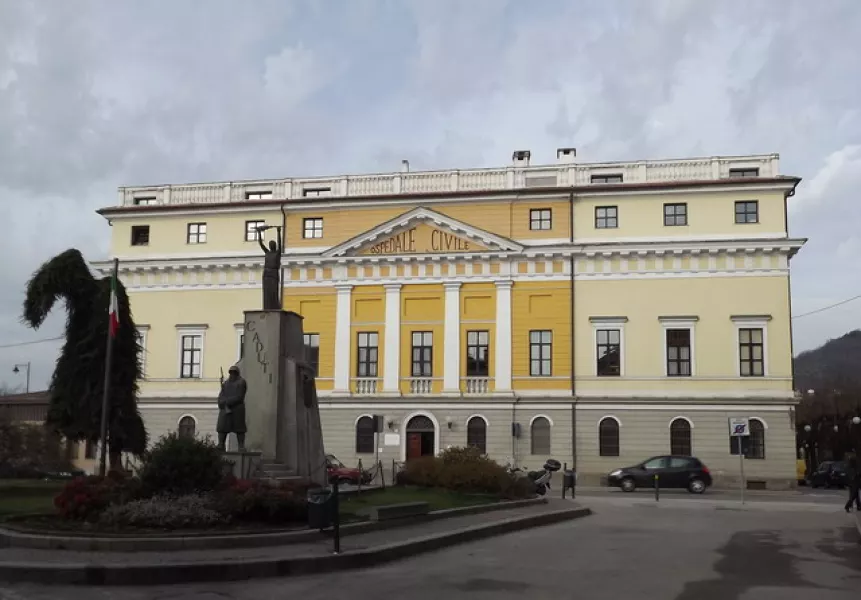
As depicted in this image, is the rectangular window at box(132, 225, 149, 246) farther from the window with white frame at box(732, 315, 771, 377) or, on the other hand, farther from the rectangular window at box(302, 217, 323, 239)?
the window with white frame at box(732, 315, 771, 377)

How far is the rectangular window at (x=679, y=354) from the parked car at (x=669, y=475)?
6946 mm

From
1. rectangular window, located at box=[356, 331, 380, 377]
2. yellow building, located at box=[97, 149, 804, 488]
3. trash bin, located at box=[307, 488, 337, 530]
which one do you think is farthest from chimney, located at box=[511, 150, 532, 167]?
trash bin, located at box=[307, 488, 337, 530]

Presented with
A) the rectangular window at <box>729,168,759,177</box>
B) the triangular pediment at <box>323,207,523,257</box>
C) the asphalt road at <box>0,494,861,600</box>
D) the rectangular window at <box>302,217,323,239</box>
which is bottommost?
the asphalt road at <box>0,494,861,600</box>

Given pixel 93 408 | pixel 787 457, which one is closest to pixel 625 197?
pixel 787 457

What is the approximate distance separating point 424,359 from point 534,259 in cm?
754

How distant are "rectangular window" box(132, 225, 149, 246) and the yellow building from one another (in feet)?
5.16

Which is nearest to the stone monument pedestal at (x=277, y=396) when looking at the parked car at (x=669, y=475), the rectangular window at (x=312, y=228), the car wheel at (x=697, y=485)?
the parked car at (x=669, y=475)

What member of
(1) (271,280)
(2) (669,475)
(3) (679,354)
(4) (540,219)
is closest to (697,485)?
(2) (669,475)

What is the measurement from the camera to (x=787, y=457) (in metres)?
43.4

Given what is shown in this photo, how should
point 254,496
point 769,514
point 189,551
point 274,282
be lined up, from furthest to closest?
point 769,514, point 274,282, point 254,496, point 189,551

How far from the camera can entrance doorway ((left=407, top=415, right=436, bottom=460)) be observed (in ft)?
153

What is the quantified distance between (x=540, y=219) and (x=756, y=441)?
15.0 metres

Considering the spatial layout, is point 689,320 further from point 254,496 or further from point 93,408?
point 254,496

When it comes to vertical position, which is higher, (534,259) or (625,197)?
(625,197)
